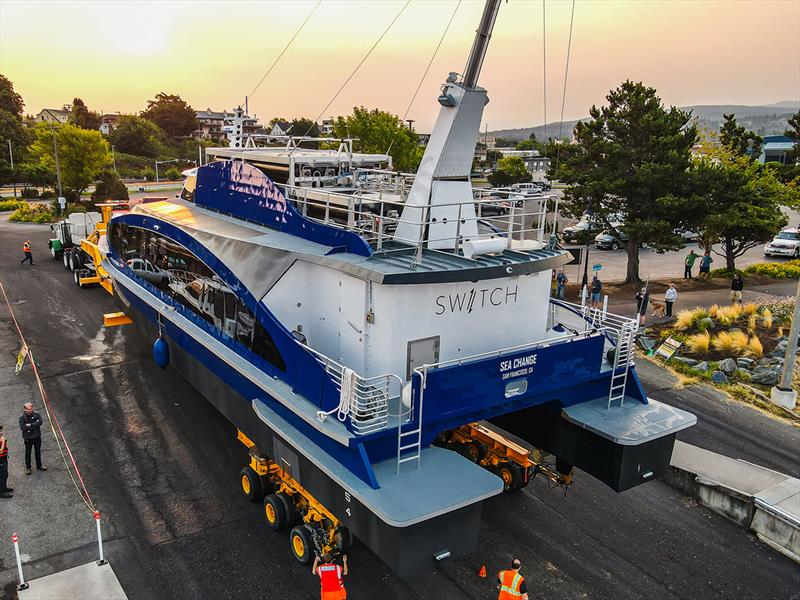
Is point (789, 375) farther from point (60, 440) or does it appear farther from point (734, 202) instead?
point (60, 440)

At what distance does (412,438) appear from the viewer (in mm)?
7625

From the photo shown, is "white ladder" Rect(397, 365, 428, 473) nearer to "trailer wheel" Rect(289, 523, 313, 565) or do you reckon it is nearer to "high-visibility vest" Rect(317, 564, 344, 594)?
"high-visibility vest" Rect(317, 564, 344, 594)

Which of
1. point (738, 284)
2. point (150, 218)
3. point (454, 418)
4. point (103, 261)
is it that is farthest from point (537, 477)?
point (738, 284)

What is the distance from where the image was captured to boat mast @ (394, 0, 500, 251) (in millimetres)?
8922

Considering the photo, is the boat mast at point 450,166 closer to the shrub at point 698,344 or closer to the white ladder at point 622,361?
the white ladder at point 622,361

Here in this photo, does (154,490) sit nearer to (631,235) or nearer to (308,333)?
(308,333)

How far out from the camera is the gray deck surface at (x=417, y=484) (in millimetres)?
6520

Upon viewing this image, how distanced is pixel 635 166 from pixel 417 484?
2053cm

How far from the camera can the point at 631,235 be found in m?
24.3

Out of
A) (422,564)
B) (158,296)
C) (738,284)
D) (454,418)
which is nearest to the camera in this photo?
(422,564)

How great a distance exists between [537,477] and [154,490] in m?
6.89

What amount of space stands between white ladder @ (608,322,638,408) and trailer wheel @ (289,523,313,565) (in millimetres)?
5084


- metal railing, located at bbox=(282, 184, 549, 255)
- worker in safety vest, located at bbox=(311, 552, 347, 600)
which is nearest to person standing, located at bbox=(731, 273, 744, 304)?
metal railing, located at bbox=(282, 184, 549, 255)

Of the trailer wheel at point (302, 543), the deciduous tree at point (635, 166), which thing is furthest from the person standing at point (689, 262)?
the trailer wheel at point (302, 543)
